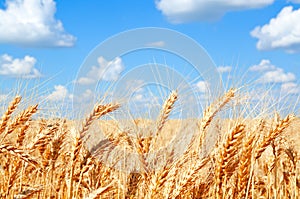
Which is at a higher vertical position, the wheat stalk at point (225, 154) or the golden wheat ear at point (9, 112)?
the golden wheat ear at point (9, 112)

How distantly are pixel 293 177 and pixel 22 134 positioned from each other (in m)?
2.34

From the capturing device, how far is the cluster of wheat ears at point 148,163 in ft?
10.0

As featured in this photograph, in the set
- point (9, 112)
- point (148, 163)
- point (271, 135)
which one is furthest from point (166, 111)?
point (9, 112)

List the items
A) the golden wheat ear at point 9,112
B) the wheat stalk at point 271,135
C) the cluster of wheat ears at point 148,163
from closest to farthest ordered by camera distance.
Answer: the cluster of wheat ears at point 148,163 < the wheat stalk at point 271,135 < the golden wheat ear at point 9,112

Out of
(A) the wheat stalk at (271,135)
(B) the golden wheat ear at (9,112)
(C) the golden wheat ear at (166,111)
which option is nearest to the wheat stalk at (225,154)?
(A) the wheat stalk at (271,135)

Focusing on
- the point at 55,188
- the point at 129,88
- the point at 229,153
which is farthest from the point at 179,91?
the point at 55,188

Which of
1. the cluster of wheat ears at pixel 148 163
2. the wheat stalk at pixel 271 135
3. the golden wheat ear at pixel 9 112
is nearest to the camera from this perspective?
the cluster of wheat ears at pixel 148 163

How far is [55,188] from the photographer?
3.70 metres

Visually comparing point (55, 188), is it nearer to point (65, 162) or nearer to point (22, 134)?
point (65, 162)

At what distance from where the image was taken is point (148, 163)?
319cm

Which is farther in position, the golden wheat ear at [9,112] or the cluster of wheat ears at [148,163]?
the golden wheat ear at [9,112]

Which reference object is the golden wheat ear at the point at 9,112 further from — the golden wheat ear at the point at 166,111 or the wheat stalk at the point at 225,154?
the wheat stalk at the point at 225,154

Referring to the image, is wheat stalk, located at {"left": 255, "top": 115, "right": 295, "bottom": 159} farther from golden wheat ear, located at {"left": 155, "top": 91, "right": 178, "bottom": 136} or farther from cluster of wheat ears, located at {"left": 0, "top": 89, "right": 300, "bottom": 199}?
golden wheat ear, located at {"left": 155, "top": 91, "right": 178, "bottom": 136}

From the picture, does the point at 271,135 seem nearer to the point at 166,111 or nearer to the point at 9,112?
the point at 166,111
